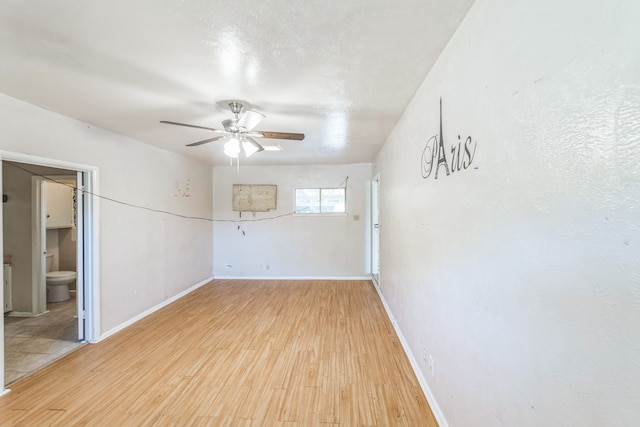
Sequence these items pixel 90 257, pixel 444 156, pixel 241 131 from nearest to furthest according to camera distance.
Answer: pixel 444 156, pixel 241 131, pixel 90 257

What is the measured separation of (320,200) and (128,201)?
322 cm

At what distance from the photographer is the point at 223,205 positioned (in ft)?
18.6

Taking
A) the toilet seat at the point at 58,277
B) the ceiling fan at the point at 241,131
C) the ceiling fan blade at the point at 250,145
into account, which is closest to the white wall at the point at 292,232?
the toilet seat at the point at 58,277

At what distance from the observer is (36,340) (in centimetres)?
289

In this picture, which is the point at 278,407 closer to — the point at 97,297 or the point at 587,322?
the point at 587,322

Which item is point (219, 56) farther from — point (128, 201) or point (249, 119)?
point (128, 201)

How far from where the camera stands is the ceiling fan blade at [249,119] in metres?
2.35

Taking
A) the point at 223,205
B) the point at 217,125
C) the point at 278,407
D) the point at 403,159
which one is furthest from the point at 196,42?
the point at 223,205

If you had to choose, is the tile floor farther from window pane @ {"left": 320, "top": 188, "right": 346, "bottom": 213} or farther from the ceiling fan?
window pane @ {"left": 320, "top": 188, "right": 346, "bottom": 213}

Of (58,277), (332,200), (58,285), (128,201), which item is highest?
(332,200)

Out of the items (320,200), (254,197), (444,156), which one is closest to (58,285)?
(254,197)

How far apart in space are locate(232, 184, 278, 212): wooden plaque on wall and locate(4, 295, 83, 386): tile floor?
9.72 feet

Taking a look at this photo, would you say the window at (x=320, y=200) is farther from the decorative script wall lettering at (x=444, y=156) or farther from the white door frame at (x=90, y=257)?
the decorative script wall lettering at (x=444, y=156)

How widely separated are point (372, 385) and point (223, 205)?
4525 millimetres
